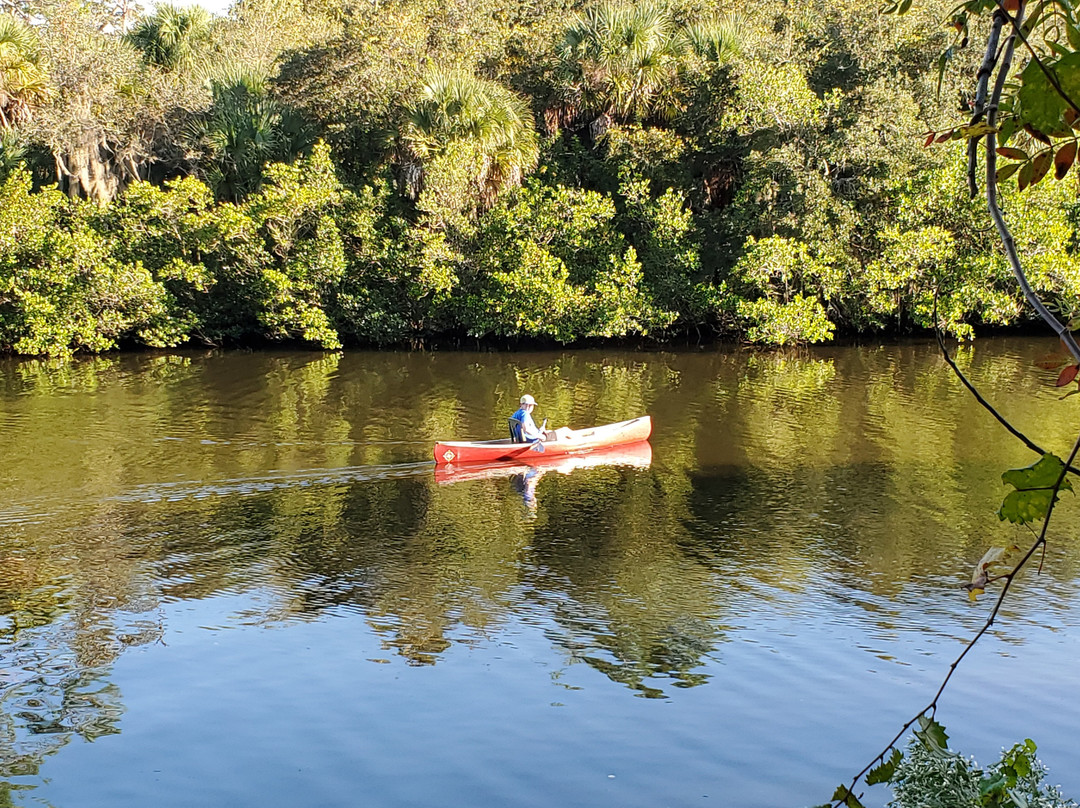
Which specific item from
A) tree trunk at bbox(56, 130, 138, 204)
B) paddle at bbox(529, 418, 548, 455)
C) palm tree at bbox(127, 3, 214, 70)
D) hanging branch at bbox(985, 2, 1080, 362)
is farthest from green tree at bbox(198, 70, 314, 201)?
hanging branch at bbox(985, 2, 1080, 362)

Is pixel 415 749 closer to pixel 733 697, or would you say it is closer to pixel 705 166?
pixel 733 697

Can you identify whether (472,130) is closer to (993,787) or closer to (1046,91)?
(993,787)

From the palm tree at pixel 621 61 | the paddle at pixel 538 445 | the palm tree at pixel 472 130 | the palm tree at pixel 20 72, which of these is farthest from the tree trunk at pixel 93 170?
the paddle at pixel 538 445

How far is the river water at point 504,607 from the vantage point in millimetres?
7758

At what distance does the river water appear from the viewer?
776cm

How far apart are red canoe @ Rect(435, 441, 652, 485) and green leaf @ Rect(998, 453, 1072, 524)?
48.9 feet

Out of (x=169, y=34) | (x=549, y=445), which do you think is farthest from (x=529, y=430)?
(x=169, y=34)

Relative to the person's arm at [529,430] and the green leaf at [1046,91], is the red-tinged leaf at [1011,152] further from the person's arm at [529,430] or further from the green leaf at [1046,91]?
the person's arm at [529,430]

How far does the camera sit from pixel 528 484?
16.9 metres

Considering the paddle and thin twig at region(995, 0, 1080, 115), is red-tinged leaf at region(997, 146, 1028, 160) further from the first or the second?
the paddle

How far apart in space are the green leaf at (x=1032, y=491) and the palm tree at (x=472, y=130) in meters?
27.8

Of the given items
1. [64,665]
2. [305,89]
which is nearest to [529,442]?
[64,665]

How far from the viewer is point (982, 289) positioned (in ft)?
92.7

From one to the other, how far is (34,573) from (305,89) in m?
22.9
